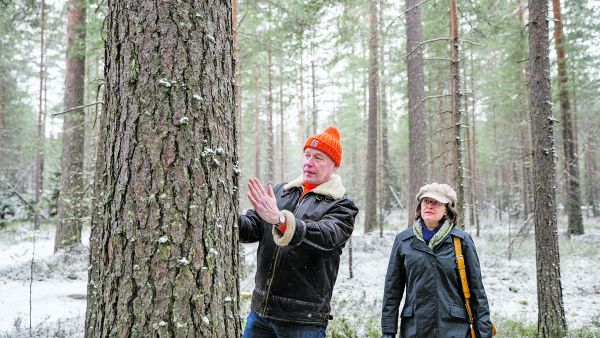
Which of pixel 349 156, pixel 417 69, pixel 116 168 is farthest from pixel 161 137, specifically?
pixel 349 156

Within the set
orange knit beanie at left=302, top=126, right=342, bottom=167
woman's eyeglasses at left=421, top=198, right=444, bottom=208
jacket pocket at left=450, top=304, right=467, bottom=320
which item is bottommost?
jacket pocket at left=450, top=304, right=467, bottom=320

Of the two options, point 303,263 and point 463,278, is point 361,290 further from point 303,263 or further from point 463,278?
point 303,263

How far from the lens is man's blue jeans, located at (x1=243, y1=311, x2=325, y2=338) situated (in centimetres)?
256

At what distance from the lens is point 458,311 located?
328 cm

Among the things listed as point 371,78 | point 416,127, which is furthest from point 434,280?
point 371,78

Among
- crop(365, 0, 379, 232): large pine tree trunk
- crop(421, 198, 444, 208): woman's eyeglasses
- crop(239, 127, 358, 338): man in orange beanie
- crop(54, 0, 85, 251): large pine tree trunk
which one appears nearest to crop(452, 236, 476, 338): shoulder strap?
crop(421, 198, 444, 208): woman's eyeglasses

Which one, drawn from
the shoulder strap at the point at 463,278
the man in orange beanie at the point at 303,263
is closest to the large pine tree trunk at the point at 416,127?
the shoulder strap at the point at 463,278

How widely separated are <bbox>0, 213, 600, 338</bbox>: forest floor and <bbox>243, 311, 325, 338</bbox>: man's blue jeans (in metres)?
2.98

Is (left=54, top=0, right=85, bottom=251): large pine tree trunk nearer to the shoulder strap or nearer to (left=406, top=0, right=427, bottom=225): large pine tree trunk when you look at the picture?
(left=406, top=0, right=427, bottom=225): large pine tree trunk

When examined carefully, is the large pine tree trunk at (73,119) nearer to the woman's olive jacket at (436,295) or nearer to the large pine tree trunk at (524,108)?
the woman's olive jacket at (436,295)

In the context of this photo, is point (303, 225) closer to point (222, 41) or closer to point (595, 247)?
point (222, 41)

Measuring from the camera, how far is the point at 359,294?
27.8 ft

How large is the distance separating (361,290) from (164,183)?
7.75 meters

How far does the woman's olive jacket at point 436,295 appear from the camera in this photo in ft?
10.7
